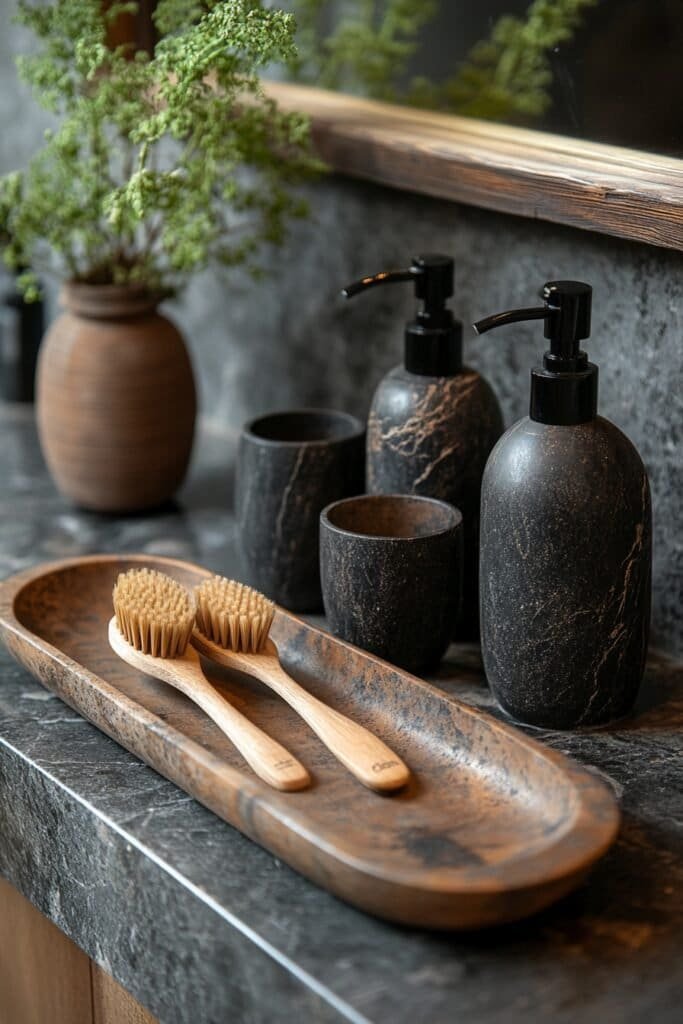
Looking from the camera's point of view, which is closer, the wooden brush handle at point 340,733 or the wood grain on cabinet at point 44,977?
the wooden brush handle at point 340,733

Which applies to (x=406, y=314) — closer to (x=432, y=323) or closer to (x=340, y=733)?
(x=432, y=323)

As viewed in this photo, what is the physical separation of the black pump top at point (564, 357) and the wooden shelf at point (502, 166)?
0.41 ft

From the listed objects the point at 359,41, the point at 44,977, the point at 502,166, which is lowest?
the point at 44,977

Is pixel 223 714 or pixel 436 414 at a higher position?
pixel 436 414

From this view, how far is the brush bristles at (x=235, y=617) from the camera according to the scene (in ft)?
2.75

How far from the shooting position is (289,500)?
0.98 metres

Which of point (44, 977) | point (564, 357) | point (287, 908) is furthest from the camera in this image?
point (44, 977)

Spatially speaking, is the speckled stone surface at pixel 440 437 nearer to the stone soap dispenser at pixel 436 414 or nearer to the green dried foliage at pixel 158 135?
the stone soap dispenser at pixel 436 414

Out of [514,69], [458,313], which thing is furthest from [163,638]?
[514,69]

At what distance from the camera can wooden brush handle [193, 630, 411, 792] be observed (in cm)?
72

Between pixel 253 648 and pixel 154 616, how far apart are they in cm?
7

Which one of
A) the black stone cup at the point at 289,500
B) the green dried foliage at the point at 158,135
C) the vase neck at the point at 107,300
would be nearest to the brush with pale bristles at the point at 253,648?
the black stone cup at the point at 289,500

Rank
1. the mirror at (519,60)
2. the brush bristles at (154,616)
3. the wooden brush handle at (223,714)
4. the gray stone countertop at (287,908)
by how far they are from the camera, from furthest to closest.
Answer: the mirror at (519,60), the brush bristles at (154,616), the wooden brush handle at (223,714), the gray stone countertop at (287,908)

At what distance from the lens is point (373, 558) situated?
2.76ft
